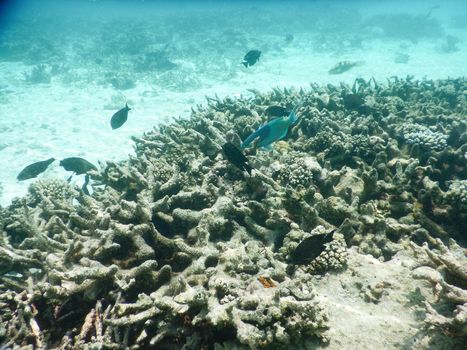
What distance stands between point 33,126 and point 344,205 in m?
15.2

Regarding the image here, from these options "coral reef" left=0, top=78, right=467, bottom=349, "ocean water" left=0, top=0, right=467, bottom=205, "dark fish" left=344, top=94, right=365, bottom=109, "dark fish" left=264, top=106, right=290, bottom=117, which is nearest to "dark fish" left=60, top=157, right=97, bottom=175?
"coral reef" left=0, top=78, right=467, bottom=349

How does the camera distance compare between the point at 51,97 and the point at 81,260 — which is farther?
the point at 51,97

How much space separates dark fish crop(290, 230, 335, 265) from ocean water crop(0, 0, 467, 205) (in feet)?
20.8

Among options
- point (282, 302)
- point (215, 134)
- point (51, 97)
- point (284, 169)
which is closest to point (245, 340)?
point (282, 302)

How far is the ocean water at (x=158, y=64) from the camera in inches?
515

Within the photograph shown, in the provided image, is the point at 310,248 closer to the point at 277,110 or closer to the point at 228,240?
the point at 228,240

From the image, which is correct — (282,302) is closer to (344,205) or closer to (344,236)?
(344,236)

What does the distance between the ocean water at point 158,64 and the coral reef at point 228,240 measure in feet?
Result: 15.0

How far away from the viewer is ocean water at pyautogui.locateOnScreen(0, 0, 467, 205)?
13078 mm

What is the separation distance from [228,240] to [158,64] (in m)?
22.4

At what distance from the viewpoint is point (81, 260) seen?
283 centimetres

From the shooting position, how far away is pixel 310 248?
2.64 metres

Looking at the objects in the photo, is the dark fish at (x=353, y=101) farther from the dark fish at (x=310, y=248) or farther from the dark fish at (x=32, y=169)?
the dark fish at (x=32, y=169)

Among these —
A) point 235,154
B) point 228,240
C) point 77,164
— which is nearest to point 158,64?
point 77,164
